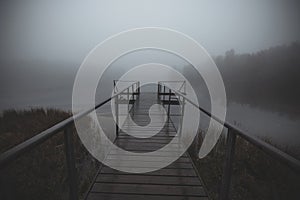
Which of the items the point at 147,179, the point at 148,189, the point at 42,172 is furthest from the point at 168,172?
the point at 42,172

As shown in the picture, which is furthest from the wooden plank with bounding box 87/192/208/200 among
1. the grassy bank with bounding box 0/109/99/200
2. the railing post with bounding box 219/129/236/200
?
the grassy bank with bounding box 0/109/99/200

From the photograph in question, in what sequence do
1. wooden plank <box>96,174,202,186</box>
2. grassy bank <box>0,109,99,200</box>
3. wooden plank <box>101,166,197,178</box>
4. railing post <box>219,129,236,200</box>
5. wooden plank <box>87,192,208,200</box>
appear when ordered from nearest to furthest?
railing post <box>219,129,236,200</box> → wooden plank <box>87,192,208,200</box> → wooden plank <box>96,174,202,186</box> → wooden plank <box>101,166,197,178</box> → grassy bank <box>0,109,99,200</box>

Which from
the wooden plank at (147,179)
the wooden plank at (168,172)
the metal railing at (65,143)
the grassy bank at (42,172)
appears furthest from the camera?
the grassy bank at (42,172)

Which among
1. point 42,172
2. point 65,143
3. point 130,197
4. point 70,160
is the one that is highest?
point 65,143

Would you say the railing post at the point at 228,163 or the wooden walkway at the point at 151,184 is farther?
the wooden walkway at the point at 151,184

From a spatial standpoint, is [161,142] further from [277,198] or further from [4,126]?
[4,126]

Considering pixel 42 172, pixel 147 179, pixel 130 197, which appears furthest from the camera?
pixel 42 172

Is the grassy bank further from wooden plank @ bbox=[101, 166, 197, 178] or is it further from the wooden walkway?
the wooden walkway

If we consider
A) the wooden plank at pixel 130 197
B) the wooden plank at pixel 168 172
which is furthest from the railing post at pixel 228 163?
the wooden plank at pixel 168 172

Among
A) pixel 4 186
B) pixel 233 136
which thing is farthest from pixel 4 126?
pixel 233 136

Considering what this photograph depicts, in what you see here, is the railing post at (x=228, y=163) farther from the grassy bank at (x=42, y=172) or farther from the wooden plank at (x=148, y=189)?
the grassy bank at (x=42, y=172)

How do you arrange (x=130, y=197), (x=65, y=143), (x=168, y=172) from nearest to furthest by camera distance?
(x=65, y=143) → (x=130, y=197) → (x=168, y=172)

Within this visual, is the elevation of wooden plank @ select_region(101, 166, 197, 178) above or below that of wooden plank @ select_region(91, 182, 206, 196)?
above

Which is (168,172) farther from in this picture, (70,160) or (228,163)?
(70,160)
